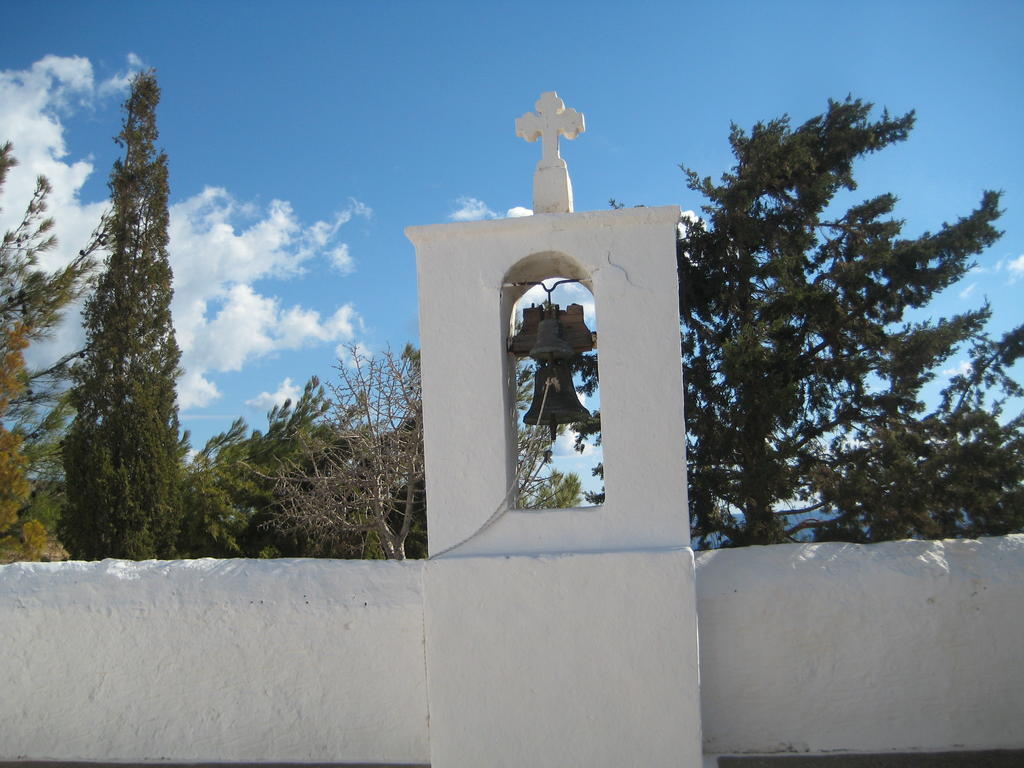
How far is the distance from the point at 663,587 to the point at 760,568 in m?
0.80

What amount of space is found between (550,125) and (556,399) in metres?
1.12

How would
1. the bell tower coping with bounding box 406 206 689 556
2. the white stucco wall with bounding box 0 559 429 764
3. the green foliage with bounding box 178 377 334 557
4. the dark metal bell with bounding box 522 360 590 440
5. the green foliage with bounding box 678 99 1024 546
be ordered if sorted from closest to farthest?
1. the bell tower coping with bounding box 406 206 689 556
2. the dark metal bell with bounding box 522 360 590 440
3. the white stucco wall with bounding box 0 559 429 764
4. the green foliage with bounding box 678 99 1024 546
5. the green foliage with bounding box 178 377 334 557

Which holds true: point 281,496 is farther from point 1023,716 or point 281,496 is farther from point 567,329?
point 1023,716

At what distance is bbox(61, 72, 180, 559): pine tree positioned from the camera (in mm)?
8102

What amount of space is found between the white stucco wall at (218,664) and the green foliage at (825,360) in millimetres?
3765

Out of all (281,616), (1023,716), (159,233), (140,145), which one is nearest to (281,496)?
(159,233)

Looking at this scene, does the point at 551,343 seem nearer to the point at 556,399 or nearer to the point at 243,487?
the point at 556,399

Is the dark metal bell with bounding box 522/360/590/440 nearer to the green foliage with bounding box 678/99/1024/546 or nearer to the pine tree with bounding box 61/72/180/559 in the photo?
the green foliage with bounding box 678/99/1024/546

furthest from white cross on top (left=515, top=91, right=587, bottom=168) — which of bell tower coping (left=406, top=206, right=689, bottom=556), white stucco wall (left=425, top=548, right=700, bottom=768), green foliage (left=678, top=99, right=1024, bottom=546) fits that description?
green foliage (left=678, top=99, right=1024, bottom=546)

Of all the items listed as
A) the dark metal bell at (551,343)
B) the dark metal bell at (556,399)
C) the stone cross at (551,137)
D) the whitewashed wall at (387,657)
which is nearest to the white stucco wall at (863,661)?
the whitewashed wall at (387,657)

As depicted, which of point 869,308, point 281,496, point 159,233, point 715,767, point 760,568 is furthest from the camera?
point 281,496

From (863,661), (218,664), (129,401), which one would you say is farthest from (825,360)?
(129,401)

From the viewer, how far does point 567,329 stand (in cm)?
350

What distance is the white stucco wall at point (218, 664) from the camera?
361cm
